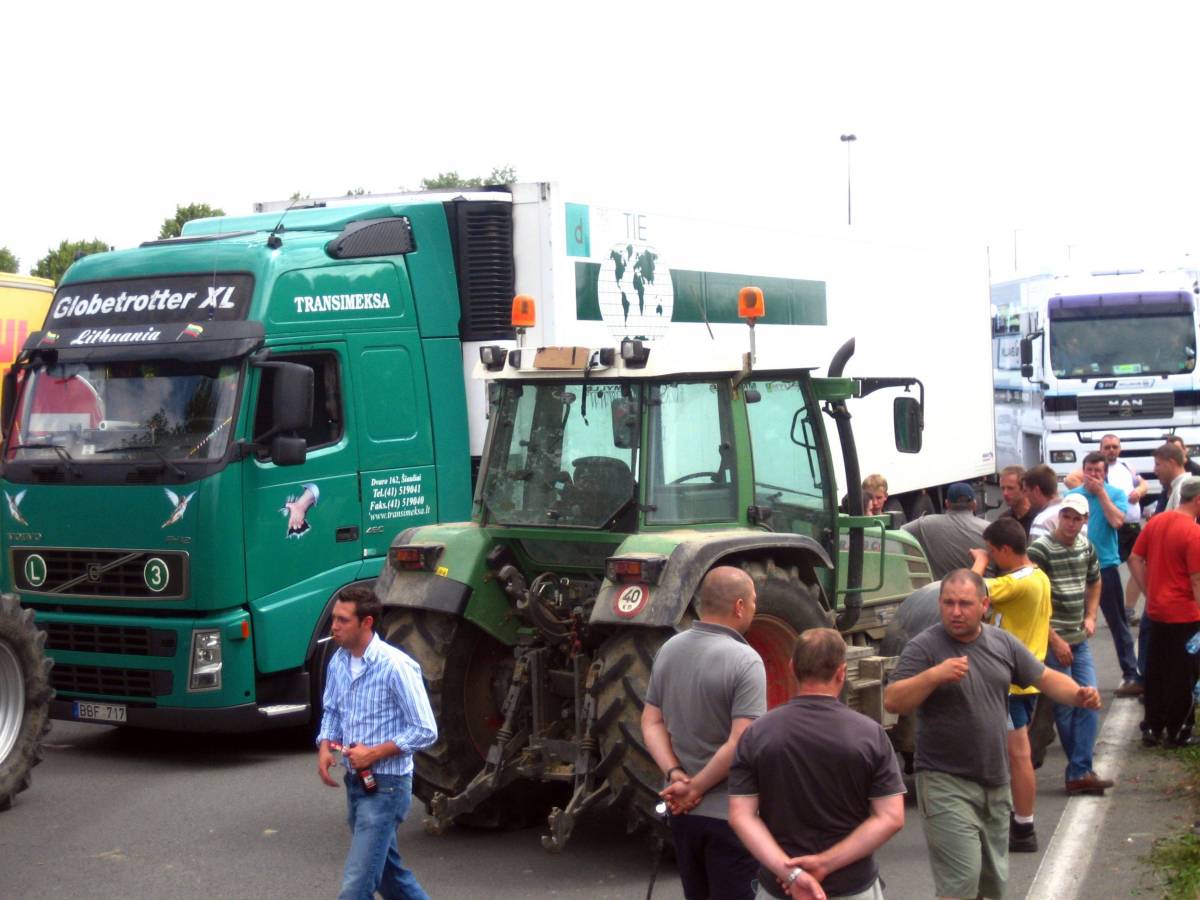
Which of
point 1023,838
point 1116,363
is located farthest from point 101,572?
point 1116,363

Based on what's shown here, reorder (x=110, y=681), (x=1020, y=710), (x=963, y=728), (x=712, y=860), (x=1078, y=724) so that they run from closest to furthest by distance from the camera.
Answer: (x=712, y=860) < (x=963, y=728) < (x=1020, y=710) < (x=1078, y=724) < (x=110, y=681)

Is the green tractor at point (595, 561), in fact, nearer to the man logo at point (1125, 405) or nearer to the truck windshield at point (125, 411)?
the truck windshield at point (125, 411)

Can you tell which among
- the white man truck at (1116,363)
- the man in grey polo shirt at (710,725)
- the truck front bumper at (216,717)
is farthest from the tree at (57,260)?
the man in grey polo shirt at (710,725)

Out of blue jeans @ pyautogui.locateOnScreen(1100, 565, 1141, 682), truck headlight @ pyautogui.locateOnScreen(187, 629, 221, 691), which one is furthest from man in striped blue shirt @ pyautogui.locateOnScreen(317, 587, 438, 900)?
blue jeans @ pyautogui.locateOnScreen(1100, 565, 1141, 682)

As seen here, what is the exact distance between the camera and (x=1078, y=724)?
→ 854 centimetres

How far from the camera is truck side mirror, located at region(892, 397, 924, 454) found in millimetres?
9962

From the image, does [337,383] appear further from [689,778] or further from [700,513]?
[689,778]

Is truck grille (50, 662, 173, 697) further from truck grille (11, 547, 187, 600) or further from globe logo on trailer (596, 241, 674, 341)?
globe logo on trailer (596, 241, 674, 341)

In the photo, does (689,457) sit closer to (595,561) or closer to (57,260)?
(595,561)

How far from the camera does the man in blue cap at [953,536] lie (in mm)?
9578

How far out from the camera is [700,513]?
7652mm

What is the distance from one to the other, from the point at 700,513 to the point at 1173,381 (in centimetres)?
1595

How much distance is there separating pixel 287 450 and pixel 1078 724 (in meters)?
4.85

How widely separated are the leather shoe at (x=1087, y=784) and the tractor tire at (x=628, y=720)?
2.83 meters
